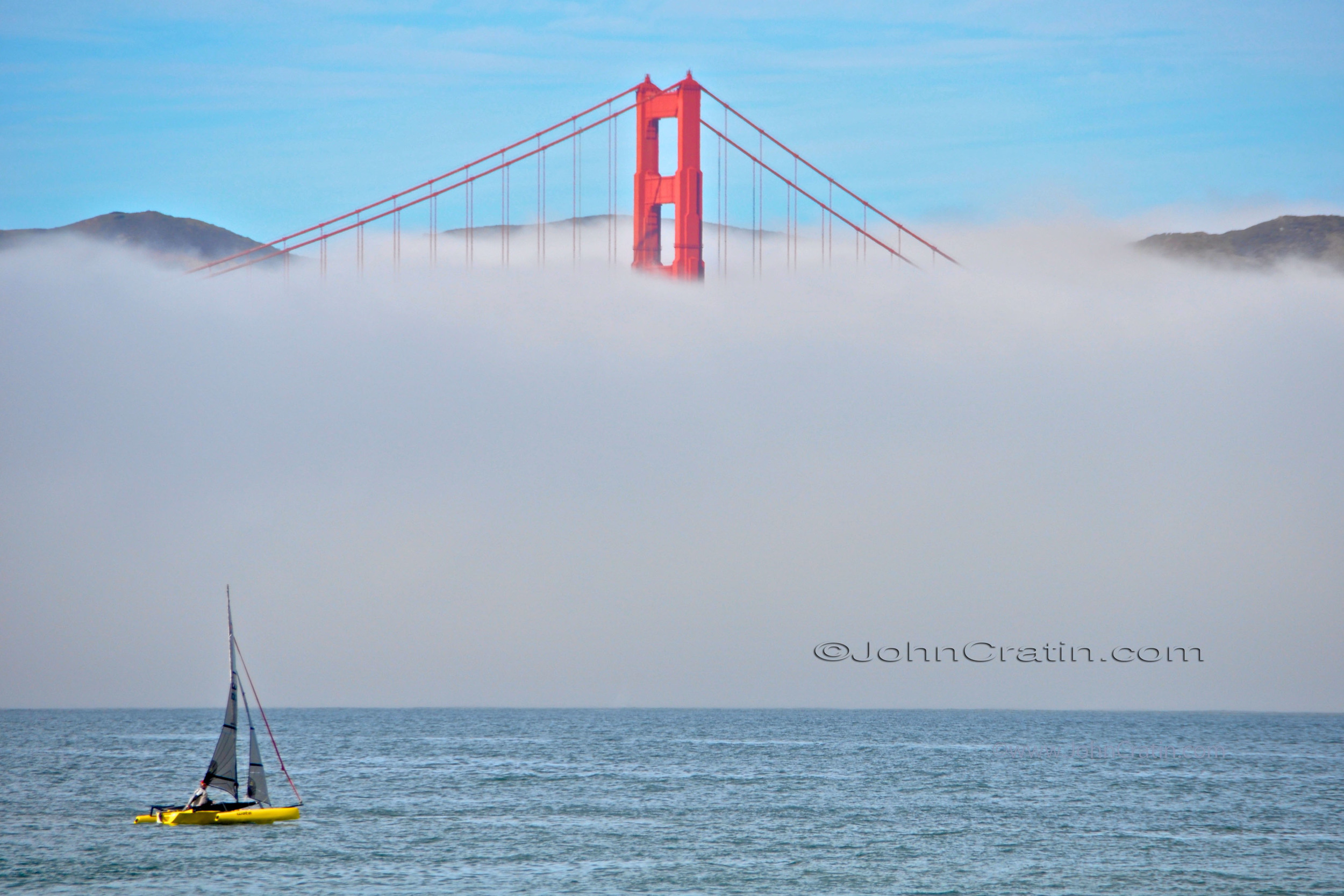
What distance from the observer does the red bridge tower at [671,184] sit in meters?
73.7

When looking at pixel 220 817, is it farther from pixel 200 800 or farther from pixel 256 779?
pixel 256 779

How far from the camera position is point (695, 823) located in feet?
174

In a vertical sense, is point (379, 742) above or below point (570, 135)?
below

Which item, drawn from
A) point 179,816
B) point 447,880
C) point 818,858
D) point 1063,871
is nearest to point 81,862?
point 179,816

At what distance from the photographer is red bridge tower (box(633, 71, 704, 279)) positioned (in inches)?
2901

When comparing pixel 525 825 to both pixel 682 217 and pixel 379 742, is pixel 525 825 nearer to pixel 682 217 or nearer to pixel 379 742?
pixel 682 217

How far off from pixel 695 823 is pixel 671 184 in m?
39.6

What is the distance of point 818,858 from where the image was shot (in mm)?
44062

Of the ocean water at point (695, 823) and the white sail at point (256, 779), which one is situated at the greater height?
the white sail at point (256, 779)

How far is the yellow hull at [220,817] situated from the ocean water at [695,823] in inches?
22.4

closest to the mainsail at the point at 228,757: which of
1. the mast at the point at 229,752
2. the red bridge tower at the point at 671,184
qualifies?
the mast at the point at 229,752

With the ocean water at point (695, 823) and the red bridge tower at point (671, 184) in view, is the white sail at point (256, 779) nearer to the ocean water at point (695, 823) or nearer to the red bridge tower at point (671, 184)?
the ocean water at point (695, 823)

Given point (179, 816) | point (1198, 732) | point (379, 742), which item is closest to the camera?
point (179, 816)

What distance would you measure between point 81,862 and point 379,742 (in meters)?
76.0
